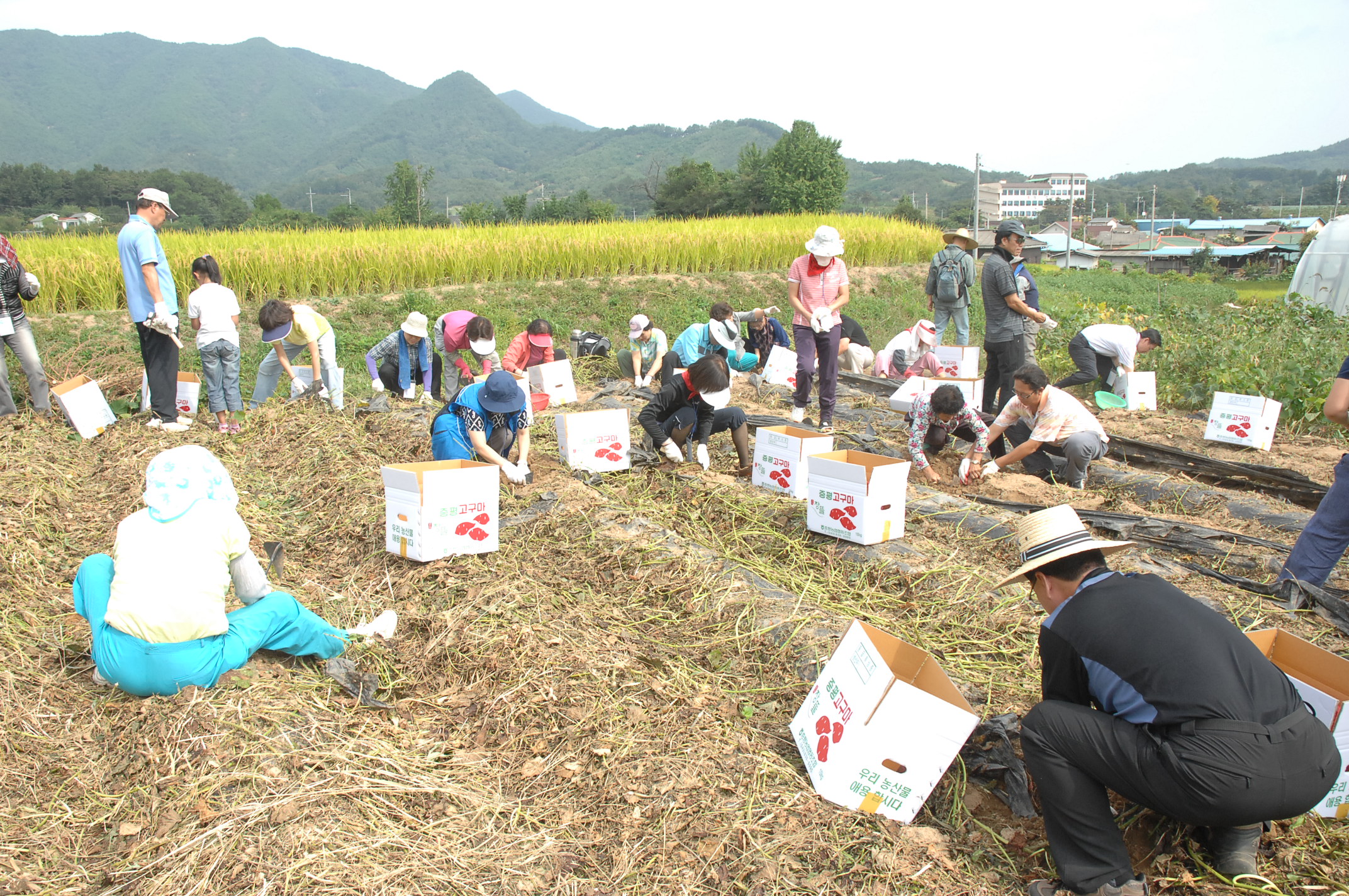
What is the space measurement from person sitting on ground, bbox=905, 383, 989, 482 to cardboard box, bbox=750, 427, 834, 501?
2.57ft

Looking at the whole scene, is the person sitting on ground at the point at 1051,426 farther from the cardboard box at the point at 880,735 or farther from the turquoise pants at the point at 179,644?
the turquoise pants at the point at 179,644

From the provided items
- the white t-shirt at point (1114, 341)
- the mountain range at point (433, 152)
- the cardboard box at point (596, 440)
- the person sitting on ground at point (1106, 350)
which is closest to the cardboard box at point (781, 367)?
the person sitting on ground at point (1106, 350)

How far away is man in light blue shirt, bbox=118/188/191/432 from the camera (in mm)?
5629

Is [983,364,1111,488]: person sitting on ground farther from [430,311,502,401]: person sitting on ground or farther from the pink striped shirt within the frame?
[430,311,502,401]: person sitting on ground

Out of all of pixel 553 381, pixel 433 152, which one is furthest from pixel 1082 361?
pixel 433 152

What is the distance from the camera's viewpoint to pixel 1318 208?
89812mm

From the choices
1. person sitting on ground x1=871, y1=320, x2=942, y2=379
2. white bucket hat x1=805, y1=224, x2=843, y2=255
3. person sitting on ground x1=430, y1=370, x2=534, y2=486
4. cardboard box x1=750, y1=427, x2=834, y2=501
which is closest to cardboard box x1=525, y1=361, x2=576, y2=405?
person sitting on ground x1=430, y1=370, x2=534, y2=486

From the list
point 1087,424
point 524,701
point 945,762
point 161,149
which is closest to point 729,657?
point 524,701

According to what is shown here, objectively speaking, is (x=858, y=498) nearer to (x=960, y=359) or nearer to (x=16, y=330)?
(x=960, y=359)

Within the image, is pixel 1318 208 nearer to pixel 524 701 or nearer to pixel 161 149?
pixel 524 701

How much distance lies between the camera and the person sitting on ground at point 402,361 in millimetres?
7098

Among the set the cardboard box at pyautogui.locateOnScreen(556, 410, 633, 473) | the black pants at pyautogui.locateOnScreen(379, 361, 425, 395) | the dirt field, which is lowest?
the dirt field

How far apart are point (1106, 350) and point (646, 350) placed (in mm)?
4508

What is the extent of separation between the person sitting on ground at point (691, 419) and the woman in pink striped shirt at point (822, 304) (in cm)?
98
